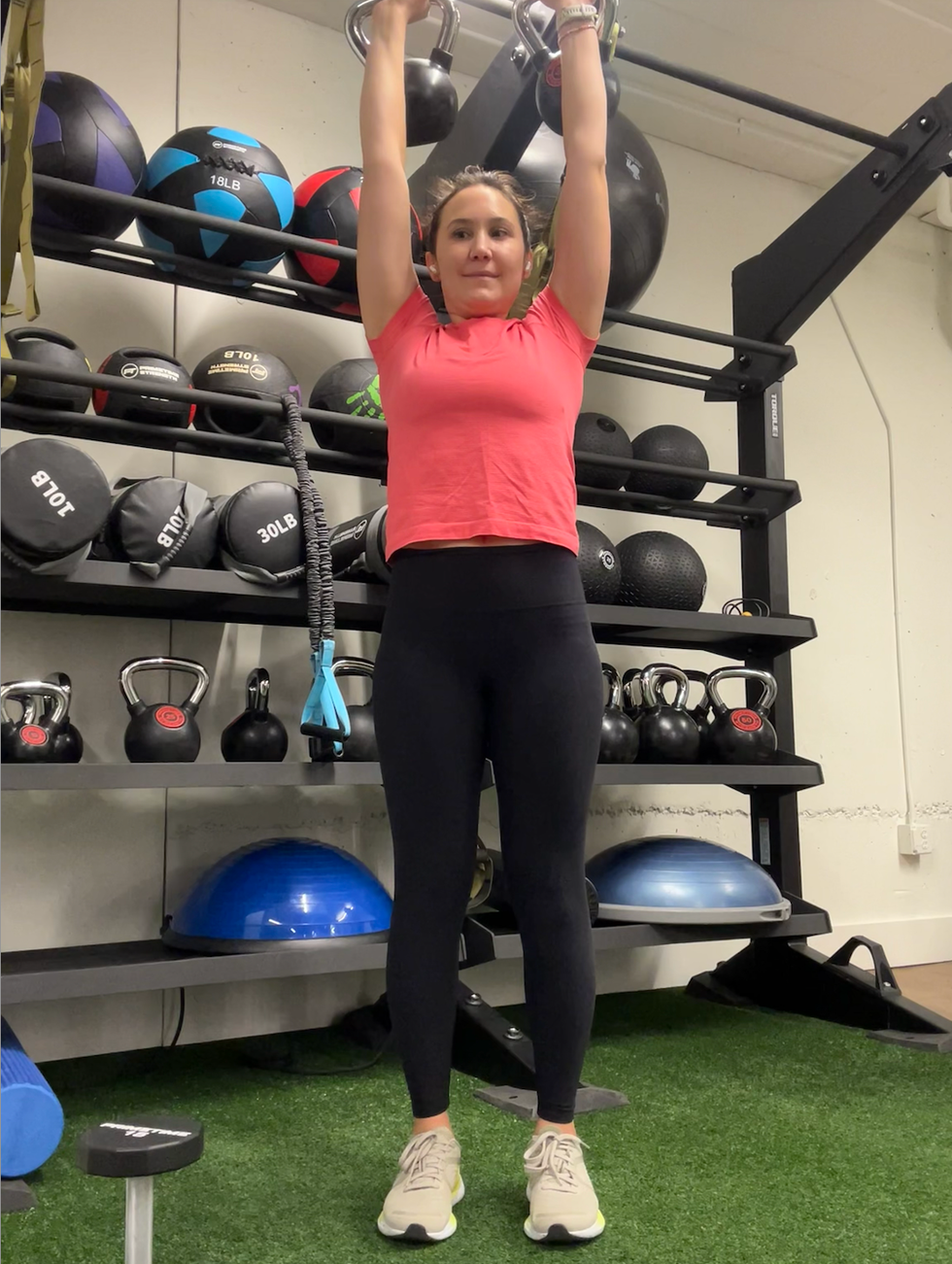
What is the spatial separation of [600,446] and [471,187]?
1.17 meters

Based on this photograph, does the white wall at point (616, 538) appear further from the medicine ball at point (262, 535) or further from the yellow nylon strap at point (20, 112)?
the yellow nylon strap at point (20, 112)

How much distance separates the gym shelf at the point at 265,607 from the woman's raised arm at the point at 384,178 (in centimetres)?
73

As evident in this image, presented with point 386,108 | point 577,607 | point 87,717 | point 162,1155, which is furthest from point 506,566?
point 87,717

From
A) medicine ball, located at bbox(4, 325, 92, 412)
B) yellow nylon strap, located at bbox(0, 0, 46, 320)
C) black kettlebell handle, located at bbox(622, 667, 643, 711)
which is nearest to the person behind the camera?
yellow nylon strap, located at bbox(0, 0, 46, 320)

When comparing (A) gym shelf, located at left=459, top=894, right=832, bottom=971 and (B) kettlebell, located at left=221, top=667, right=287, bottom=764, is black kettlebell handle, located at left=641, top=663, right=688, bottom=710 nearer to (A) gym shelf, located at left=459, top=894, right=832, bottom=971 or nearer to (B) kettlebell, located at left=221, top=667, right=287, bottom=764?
(A) gym shelf, located at left=459, top=894, right=832, bottom=971

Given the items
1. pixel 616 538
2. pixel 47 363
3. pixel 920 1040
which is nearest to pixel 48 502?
pixel 47 363

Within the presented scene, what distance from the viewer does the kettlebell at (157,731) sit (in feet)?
6.43

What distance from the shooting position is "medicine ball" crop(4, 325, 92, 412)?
6.18 feet

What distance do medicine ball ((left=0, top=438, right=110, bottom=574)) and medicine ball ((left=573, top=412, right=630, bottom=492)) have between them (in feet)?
3.76

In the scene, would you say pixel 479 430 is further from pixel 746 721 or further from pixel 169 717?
pixel 746 721

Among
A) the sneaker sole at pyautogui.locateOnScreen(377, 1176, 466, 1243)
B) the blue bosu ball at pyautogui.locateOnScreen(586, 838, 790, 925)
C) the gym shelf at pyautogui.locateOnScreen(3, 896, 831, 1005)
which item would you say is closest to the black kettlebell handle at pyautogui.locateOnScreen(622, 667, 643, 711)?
the blue bosu ball at pyautogui.locateOnScreen(586, 838, 790, 925)

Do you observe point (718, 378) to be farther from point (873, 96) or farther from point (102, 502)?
point (102, 502)

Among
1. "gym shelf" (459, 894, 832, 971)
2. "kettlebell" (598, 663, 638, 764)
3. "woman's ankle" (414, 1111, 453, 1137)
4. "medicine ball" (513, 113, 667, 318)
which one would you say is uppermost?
"medicine ball" (513, 113, 667, 318)

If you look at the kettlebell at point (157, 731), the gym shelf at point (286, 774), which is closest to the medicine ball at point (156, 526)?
the kettlebell at point (157, 731)
